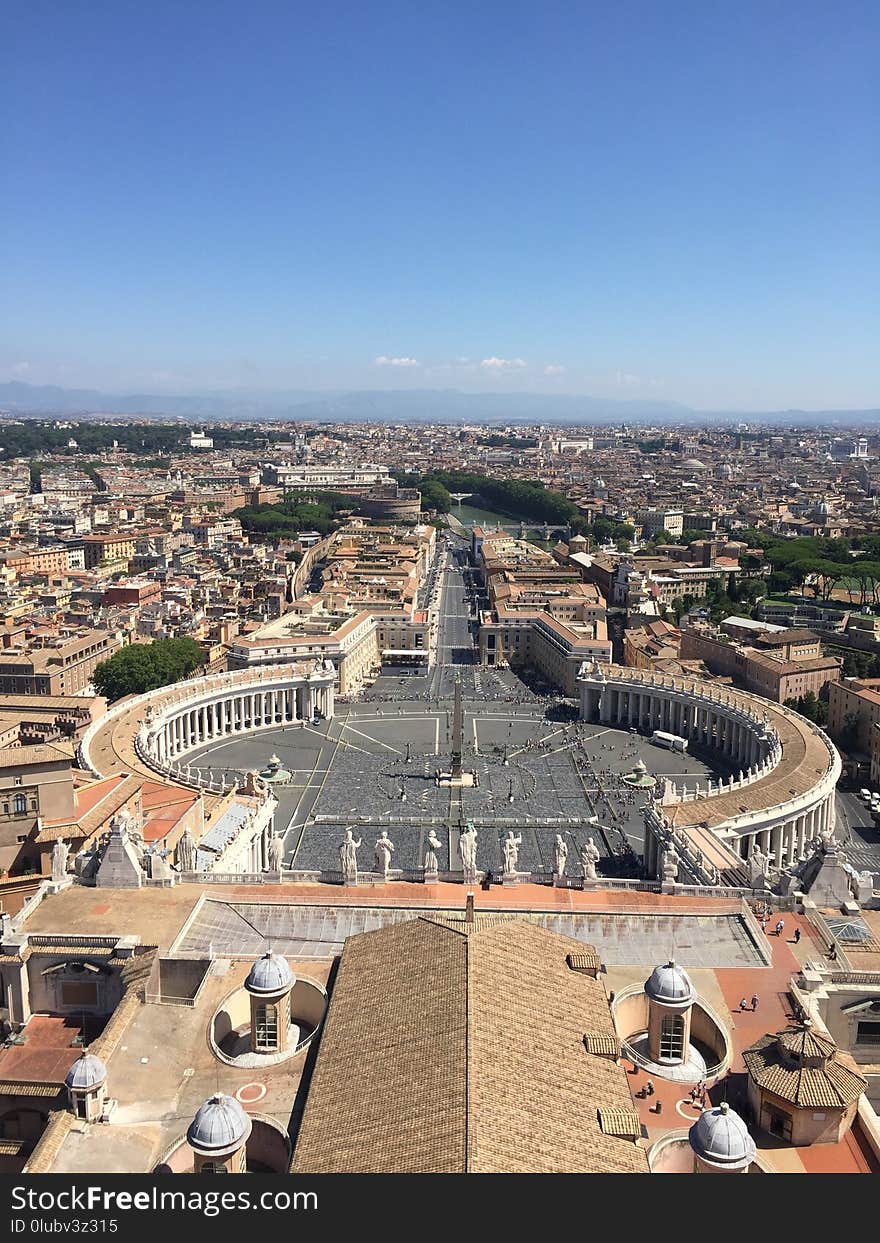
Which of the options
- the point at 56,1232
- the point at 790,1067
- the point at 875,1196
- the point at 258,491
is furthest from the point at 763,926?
the point at 258,491

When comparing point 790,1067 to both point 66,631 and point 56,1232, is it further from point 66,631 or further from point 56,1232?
point 66,631

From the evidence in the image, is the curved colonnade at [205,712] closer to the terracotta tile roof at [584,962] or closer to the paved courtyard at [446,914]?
the paved courtyard at [446,914]

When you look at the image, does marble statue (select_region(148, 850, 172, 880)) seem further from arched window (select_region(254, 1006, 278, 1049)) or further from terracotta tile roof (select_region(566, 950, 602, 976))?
terracotta tile roof (select_region(566, 950, 602, 976))

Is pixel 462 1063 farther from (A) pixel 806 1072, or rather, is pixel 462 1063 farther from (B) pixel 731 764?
(B) pixel 731 764

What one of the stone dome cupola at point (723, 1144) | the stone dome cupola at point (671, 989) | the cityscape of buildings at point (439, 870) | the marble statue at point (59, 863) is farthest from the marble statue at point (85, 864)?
the stone dome cupola at point (723, 1144)

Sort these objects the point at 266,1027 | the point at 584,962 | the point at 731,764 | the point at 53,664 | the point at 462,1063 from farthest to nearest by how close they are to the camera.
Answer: the point at 53,664
the point at 731,764
the point at 584,962
the point at 266,1027
the point at 462,1063

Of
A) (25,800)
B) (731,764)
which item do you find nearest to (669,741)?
(731,764)

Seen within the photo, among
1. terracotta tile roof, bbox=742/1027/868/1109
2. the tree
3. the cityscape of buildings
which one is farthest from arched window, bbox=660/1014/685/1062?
the tree
